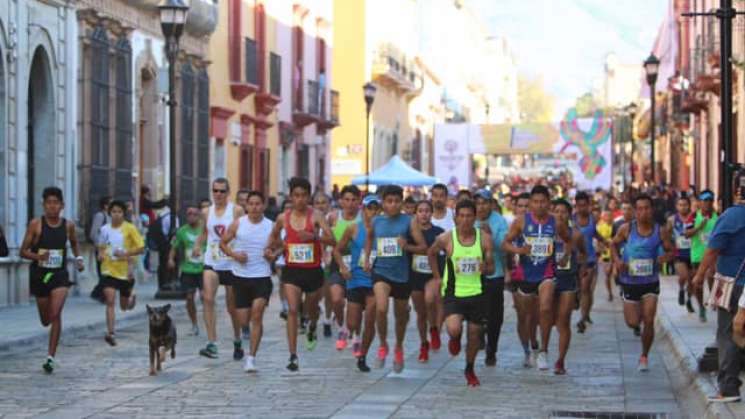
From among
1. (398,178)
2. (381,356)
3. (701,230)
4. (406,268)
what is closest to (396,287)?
(406,268)

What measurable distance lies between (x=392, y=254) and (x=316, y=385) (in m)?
1.83

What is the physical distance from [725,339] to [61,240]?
674 centimetres

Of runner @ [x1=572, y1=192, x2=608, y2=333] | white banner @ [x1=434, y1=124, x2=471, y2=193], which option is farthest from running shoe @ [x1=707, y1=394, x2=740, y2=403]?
white banner @ [x1=434, y1=124, x2=471, y2=193]

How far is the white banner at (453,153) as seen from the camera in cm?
5600

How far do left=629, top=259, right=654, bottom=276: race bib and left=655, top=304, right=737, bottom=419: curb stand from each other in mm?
908

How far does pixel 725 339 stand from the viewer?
12.5m

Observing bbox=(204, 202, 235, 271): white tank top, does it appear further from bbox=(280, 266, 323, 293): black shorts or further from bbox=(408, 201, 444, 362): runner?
bbox=(408, 201, 444, 362): runner

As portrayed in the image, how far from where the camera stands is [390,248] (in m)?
15.8

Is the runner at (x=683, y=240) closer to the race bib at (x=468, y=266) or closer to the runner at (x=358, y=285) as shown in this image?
the runner at (x=358, y=285)

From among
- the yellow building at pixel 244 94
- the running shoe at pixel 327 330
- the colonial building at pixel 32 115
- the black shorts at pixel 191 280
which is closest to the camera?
the black shorts at pixel 191 280

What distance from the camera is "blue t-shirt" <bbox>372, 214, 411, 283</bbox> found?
15766mm

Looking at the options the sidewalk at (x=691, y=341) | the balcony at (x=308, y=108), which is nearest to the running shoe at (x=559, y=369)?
the sidewalk at (x=691, y=341)

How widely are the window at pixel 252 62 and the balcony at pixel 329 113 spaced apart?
854 centimetres

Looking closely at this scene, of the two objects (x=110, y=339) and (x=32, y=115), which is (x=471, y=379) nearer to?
(x=110, y=339)
